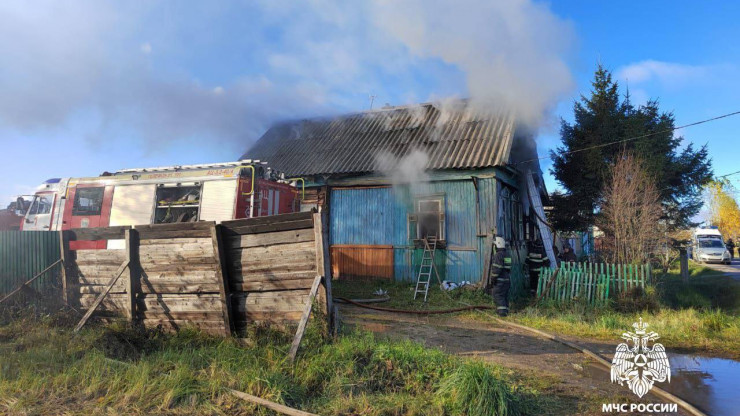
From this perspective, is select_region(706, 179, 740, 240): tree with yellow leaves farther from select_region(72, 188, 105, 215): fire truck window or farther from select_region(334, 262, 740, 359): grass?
select_region(72, 188, 105, 215): fire truck window

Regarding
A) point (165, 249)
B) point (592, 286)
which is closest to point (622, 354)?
point (592, 286)

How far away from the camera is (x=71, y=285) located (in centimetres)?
709

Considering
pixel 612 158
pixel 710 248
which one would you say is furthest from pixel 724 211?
pixel 612 158

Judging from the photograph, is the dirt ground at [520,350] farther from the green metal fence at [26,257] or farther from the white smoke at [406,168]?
the green metal fence at [26,257]

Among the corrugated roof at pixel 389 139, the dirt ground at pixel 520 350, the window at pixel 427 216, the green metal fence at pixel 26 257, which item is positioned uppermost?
the corrugated roof at pixel 389 139

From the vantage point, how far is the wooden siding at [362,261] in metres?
13.0

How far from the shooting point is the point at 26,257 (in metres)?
7.42

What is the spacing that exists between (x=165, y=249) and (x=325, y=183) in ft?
26.1

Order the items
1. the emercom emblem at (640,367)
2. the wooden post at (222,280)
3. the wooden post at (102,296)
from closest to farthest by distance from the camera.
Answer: the emercom emblem at (640,367)
the wooden post at (222,280)
the wooden post at (102,296)

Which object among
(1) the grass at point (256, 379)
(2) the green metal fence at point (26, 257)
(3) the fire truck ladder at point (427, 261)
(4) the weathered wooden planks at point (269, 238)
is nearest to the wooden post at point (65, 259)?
(2) the green metal fence at point (26, 257)

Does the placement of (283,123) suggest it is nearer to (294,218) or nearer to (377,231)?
(377,231)

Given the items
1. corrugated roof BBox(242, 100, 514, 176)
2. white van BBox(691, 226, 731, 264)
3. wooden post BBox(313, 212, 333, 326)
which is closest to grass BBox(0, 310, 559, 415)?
wooden post BBox(313, 212, 333, 326)

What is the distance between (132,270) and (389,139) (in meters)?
9.85

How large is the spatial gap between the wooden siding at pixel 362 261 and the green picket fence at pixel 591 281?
435 cm
